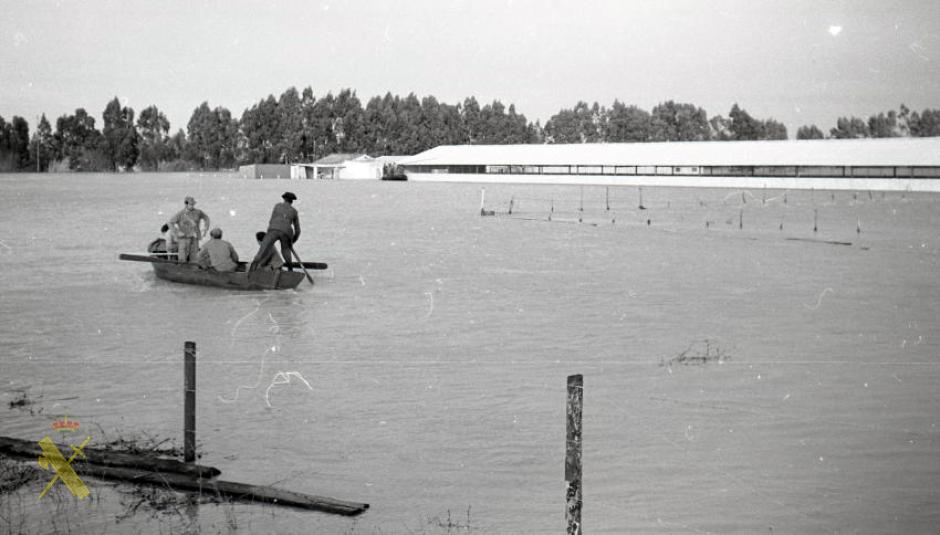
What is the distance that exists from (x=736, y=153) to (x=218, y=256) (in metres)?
72.5

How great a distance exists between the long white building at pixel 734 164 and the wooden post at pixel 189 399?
77.0 meters

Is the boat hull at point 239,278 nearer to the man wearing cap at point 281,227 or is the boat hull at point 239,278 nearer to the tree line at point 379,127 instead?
the man wearing cap at point 281,227

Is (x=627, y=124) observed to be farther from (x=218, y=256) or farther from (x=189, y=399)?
(x=189, y=399)

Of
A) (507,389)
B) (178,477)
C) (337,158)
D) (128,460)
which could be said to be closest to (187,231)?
(507,389)

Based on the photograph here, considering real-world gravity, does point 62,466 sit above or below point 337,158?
below

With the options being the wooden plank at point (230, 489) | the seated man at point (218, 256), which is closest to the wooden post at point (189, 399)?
the wooden plank at point (230, 489)

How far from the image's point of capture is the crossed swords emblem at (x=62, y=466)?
9.33 meters

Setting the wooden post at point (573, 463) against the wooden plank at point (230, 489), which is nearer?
the wooden post at point (573, 463)

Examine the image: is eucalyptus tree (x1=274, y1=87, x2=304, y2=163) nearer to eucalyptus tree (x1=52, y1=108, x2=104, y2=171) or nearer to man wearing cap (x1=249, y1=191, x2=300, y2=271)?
eucalyptus tree (x1=52, y1=108, x2=104, y2=171)

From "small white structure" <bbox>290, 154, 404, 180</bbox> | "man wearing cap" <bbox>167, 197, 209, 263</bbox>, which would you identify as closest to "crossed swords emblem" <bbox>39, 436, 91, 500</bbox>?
"man wearing cap" <bbox>167, 197, 209, 263</bbox>

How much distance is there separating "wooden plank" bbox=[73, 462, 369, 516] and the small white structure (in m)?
139

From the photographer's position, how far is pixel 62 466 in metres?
9.71

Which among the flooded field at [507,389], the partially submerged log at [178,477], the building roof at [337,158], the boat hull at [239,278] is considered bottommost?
the flooded field at [507,389]

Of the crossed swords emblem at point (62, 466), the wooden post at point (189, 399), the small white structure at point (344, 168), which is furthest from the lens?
the small white structure at point (344, 168)
